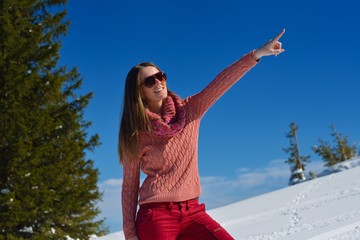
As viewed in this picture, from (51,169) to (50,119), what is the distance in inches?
60.1

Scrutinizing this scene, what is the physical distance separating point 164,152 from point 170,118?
24 centimetres

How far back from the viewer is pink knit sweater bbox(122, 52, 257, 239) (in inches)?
103

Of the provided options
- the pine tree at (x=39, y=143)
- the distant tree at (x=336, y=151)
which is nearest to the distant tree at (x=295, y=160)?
the distant tree at (x=336, y=151)

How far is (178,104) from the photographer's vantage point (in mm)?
2873

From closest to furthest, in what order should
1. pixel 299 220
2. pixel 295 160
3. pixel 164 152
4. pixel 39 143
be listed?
pixel 164 152 → pixel 299 220 → pixel 39 143 → pixel 295 160

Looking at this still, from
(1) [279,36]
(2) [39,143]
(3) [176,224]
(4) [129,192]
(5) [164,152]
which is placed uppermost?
(2) [39,143]

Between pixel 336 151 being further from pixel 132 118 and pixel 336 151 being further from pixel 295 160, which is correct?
pixel 132 118

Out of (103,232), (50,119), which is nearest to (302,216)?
(103,232)

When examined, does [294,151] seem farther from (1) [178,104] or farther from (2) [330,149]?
(1) [178,104]

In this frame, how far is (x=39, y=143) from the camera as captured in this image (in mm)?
13078

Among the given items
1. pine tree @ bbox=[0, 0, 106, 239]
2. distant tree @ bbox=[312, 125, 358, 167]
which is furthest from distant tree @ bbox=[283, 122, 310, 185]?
pine tree @ bbox=[0, 0, 106, 239]

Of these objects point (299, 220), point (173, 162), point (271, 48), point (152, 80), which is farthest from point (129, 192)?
point (299, 220)

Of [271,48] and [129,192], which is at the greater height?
[271,48]

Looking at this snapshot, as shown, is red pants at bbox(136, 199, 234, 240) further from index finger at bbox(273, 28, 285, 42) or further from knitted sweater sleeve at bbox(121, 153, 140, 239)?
index finger at bbox(273, 28, 285, 42)
